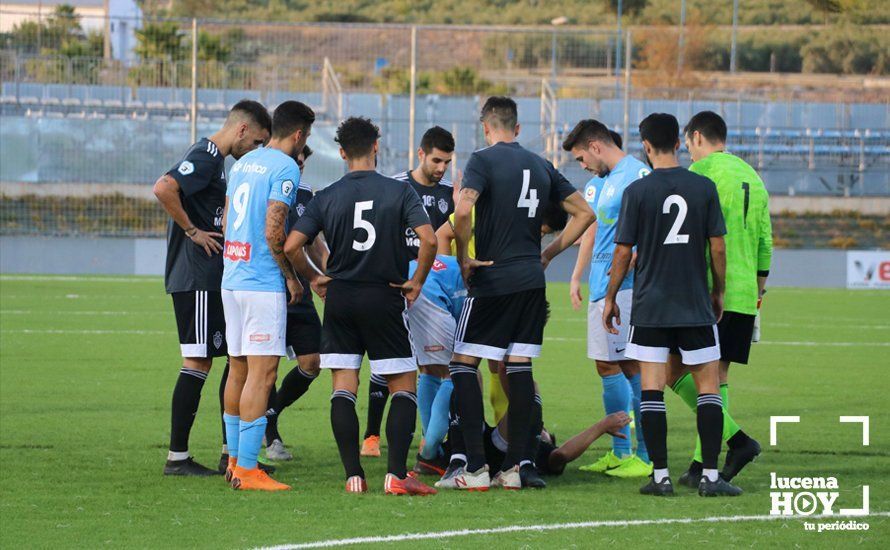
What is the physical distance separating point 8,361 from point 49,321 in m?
4.21

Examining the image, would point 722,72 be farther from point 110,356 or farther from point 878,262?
point 110,356

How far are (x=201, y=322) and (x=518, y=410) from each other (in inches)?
81.1

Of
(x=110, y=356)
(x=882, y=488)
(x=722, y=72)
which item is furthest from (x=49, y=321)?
(x=722, y=72)

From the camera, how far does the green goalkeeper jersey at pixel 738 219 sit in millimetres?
7125

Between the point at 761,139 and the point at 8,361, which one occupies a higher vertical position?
the point at 761,139

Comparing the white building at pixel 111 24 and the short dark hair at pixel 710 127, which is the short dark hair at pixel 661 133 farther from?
the white building at pixel 111 24

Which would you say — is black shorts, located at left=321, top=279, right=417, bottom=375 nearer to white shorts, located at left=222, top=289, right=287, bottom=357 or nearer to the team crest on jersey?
white shorts, located at left=222, top=289, right=287, bottom=357

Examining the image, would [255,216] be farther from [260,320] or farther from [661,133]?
[661,133]

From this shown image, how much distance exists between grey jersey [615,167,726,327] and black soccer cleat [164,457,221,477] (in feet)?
9.25

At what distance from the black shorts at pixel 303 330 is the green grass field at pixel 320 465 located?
759 mm

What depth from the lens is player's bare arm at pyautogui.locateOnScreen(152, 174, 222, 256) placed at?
722cm

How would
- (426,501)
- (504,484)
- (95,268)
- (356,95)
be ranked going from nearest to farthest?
(426,501) < (504,484) < (95,268) < (356,95)

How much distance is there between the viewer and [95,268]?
2577cm

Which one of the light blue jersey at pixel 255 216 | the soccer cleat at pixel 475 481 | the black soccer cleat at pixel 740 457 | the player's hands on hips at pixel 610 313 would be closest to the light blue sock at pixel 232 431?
the light blue jersey at pixel 255 216
